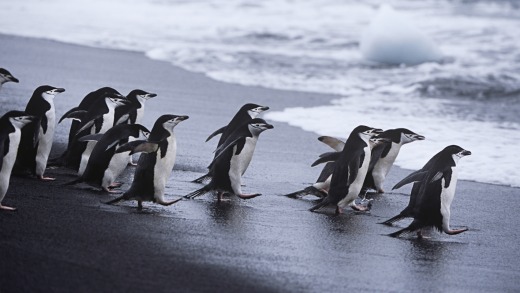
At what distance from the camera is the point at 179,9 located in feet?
92.6

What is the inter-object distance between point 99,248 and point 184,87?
7.59m

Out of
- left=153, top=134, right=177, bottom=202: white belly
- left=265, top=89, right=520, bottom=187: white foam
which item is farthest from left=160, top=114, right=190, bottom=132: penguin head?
left=265, top=89, right=520, bottom=187: white foam

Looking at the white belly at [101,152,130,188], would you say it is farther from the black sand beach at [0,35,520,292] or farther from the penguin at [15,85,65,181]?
the penguin at [15,85,65,181]

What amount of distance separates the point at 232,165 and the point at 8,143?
1636 mm

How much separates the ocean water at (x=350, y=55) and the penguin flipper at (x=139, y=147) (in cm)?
319

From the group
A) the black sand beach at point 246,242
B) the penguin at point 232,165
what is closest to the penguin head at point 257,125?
the penguin at point 232,165

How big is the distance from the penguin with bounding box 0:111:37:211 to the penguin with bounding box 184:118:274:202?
1.35 meters

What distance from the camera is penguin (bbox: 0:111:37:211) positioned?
5.45m

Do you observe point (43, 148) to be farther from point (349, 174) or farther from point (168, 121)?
point (349, 174)

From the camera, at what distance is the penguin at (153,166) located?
5.96 meters

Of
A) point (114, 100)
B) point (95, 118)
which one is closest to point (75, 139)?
point (95, 118)

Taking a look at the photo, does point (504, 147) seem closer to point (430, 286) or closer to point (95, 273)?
point (430, 286)

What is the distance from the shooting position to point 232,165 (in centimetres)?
649

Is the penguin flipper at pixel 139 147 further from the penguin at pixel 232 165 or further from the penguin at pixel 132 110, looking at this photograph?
the penguin at pixel 132 110
